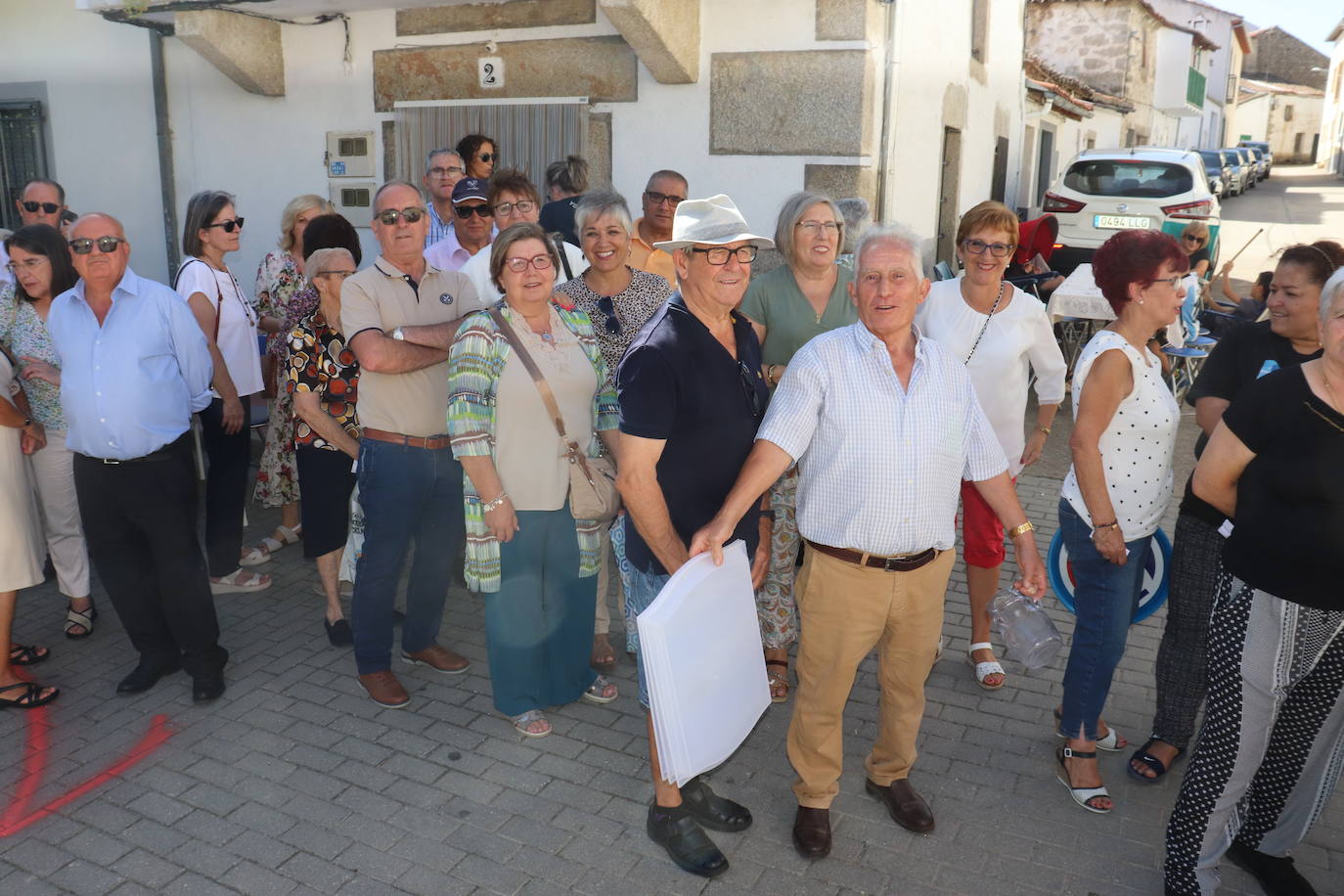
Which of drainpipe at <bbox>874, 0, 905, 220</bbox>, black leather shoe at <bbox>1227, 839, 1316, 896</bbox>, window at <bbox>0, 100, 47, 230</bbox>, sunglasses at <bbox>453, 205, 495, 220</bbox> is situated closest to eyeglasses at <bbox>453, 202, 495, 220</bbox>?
sunglasses at <bbox>453, 205, 495, 220</bbox>

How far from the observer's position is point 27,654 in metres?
4.43

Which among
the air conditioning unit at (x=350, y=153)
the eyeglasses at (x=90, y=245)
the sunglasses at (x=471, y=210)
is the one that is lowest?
the eyeglasses at (x=90, y=245)

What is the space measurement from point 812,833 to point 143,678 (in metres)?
2.79

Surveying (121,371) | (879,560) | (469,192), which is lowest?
(879,560)

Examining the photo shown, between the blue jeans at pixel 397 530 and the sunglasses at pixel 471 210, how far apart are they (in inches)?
60.4

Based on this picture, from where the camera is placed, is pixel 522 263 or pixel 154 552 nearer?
pixel 522 263

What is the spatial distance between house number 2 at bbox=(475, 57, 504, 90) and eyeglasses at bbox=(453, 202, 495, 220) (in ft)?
10.4

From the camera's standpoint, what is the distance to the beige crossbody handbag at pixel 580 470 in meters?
3.52

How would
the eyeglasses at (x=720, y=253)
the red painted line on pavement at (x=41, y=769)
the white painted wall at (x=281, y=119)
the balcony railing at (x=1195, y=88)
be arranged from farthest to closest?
1. the balcony railing at (x=1195, y=88)
2. the white painted wall at (x=281, y=119)
3. the red painted line on pavement at (x=41, y=769)
4. the eyeglasses at (x=720, y=253)

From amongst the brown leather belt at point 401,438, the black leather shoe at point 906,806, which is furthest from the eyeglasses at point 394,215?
the black leather shoe at point 906,806

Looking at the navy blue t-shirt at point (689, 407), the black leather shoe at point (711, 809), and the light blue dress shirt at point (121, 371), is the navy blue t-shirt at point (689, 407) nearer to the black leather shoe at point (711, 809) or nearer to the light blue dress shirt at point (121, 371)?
the black leather shoe at point (711, 809)

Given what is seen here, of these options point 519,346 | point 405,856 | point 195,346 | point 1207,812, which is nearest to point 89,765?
point 405,856

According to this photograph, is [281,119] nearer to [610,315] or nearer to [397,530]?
[610,315]

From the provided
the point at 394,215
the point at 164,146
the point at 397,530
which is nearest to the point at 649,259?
the point at 394,215
